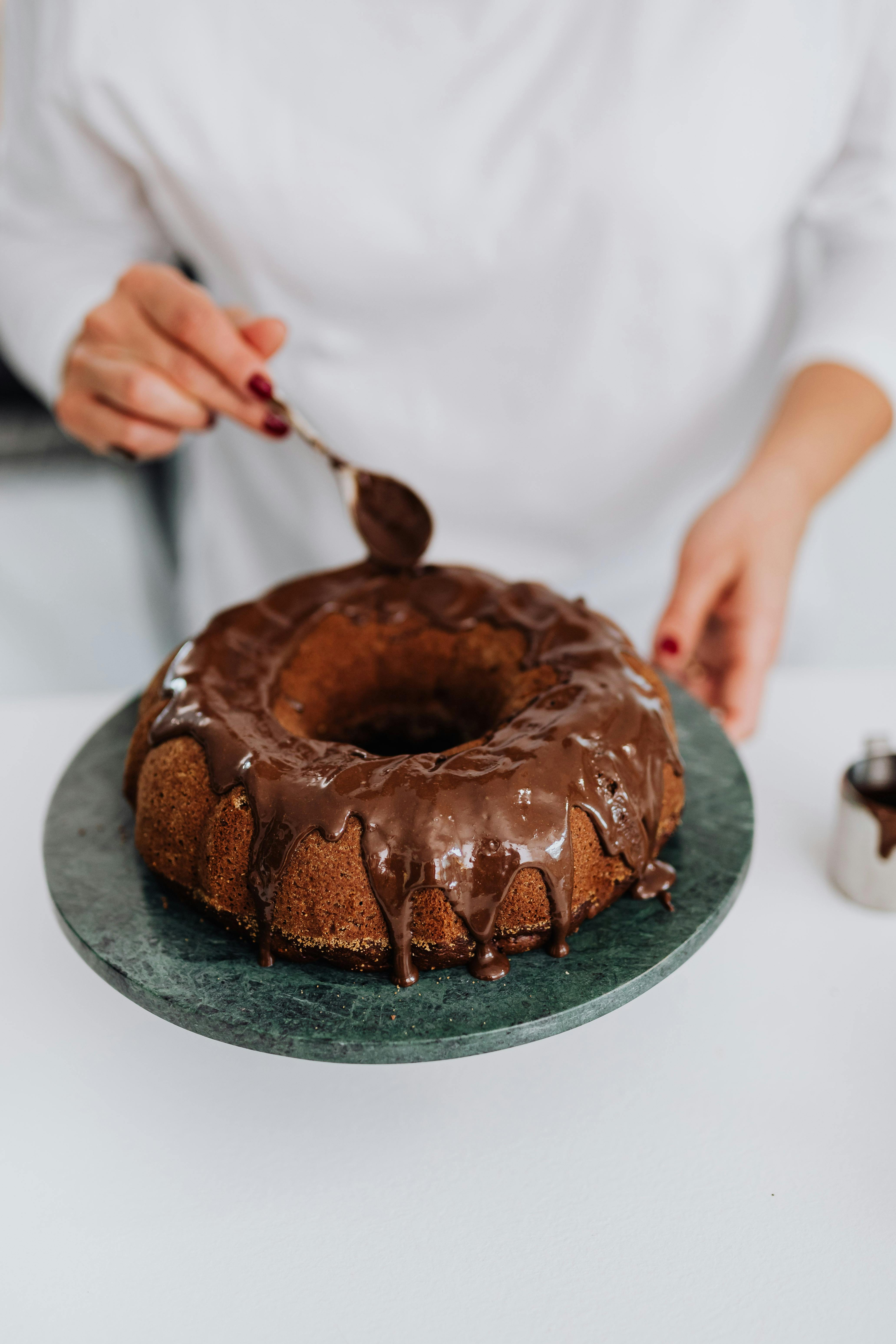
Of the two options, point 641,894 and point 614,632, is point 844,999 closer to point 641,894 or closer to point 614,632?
point 641,894

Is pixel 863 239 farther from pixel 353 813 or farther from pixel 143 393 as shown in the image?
pixel 353 813

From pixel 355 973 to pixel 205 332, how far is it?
696mm

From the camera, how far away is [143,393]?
46.8 inches

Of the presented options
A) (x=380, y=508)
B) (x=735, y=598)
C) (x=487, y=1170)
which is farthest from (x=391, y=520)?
(x=487, y=1170)

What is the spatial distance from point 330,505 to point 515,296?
1.33ft

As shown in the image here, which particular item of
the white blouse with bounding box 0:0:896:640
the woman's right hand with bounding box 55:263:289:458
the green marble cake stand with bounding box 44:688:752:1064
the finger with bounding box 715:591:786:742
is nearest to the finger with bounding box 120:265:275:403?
the woman's right hand with bounding box 55:263:289:458

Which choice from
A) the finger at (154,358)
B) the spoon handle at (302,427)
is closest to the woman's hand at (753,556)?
the spoon handle at (302,427)

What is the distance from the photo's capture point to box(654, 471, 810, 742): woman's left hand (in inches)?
46.8

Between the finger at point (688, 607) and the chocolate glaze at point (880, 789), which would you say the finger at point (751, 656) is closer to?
the finger at point (688, 607)

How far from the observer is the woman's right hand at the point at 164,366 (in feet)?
3.74

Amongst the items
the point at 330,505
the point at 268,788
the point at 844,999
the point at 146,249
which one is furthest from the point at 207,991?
the point at 146,249

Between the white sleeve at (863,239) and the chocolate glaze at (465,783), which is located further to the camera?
the white sleeve at (863,239)

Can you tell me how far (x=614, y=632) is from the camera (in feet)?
3.46

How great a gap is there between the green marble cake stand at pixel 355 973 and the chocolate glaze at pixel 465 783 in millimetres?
26
